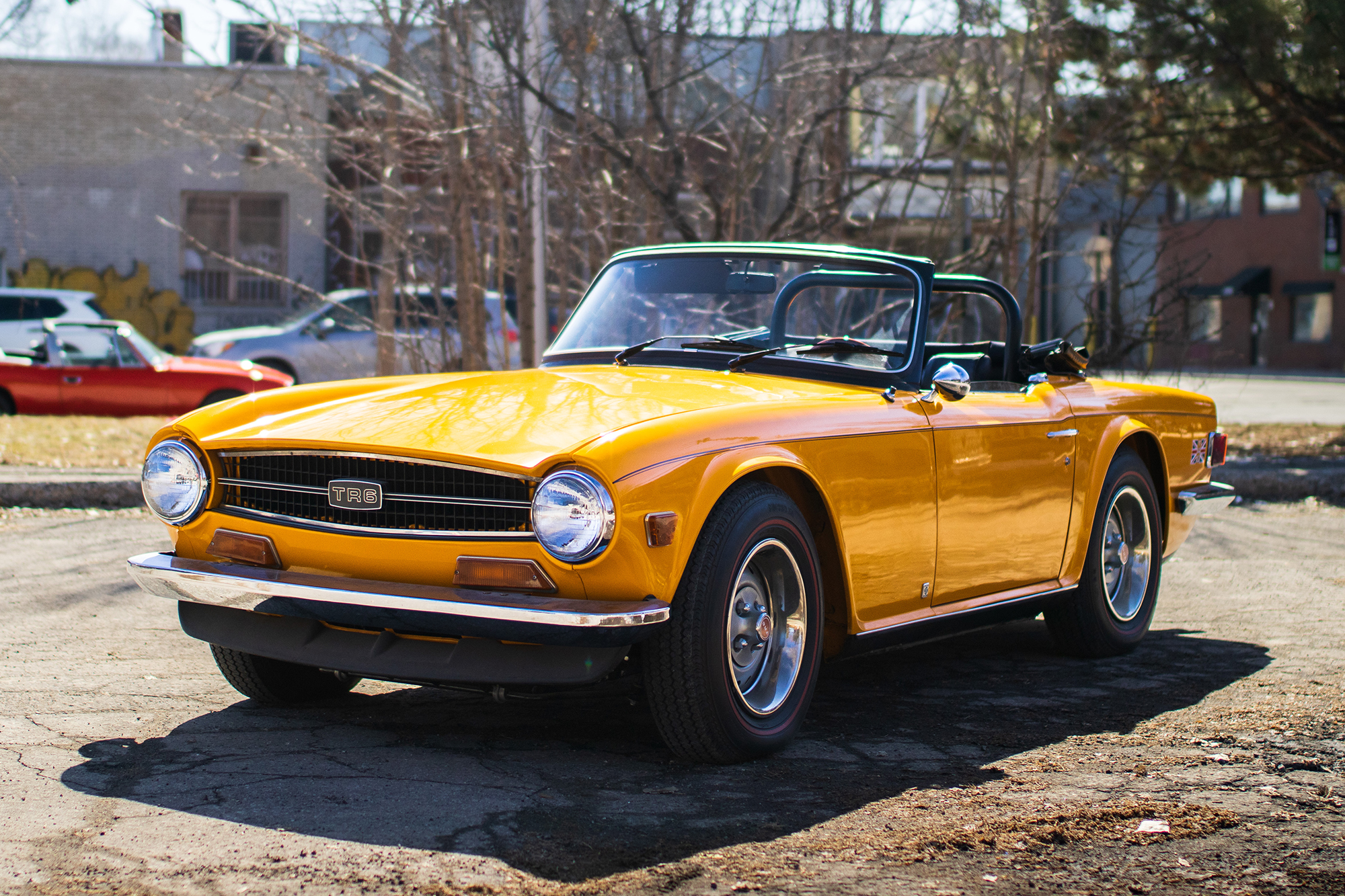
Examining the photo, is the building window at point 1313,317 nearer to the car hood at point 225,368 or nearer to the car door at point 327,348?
the car door at point 327,348

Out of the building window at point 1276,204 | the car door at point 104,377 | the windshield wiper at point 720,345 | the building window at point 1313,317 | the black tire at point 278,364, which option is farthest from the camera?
the building window at point 1276,204

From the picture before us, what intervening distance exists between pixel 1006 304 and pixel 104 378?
1213 centimetres

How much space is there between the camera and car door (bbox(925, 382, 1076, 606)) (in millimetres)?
4762

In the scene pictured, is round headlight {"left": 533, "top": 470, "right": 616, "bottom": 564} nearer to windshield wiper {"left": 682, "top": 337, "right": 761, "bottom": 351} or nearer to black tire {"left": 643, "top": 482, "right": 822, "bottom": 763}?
black tire {"left": 643, "top": 482, "right": 822, "bottom": 763}

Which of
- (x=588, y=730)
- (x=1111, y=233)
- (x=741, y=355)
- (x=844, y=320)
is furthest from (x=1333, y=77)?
(x=588, y=730)

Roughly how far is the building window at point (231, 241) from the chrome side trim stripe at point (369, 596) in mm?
25492

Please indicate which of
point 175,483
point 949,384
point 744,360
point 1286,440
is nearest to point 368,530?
point 175,483

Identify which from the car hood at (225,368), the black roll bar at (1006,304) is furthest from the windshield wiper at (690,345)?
the car hood at (225,368)

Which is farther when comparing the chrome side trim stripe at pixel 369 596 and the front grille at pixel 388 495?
the front grille at pixel 388 495

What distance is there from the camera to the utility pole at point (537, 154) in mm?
10680

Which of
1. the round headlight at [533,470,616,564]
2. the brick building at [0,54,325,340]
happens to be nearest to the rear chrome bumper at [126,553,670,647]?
the round headlight at [533,470,616,564]

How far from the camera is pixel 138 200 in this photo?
28469mm

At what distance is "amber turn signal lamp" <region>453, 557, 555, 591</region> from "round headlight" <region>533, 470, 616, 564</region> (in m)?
0.08

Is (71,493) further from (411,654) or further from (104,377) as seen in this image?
(411,654)
